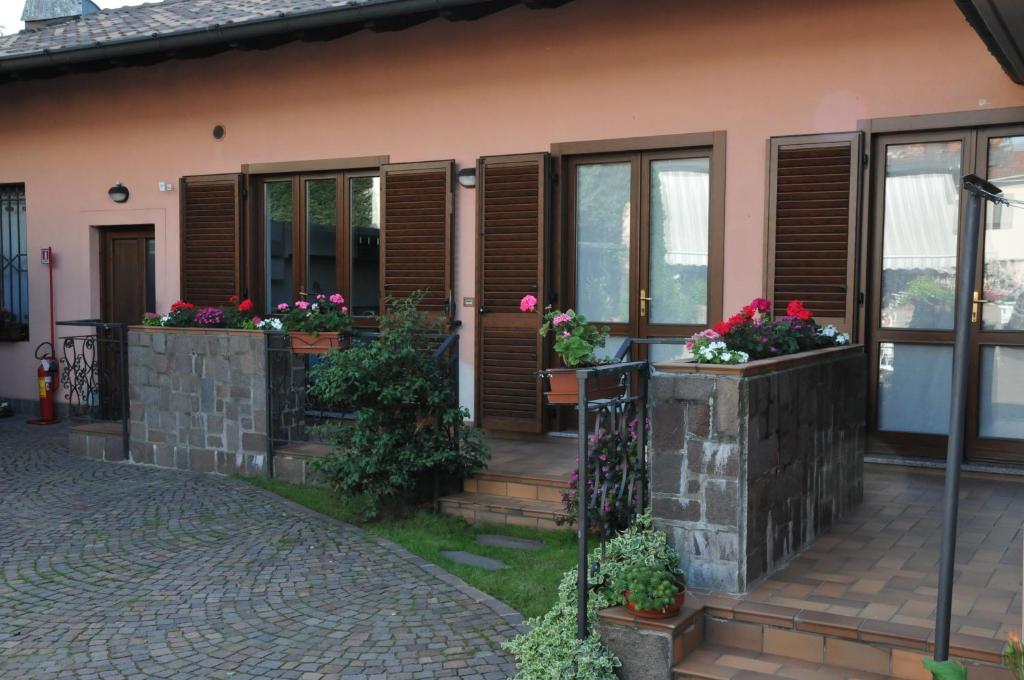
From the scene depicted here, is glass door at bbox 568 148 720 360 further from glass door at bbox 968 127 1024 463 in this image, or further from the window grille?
the window grille

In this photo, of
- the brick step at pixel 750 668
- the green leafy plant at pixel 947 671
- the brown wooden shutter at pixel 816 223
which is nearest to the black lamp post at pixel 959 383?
the green leafy plant at pixel 947 671

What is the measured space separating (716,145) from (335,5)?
333cm

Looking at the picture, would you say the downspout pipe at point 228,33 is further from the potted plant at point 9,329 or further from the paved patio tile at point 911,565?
the paved patio tile at point 911,565

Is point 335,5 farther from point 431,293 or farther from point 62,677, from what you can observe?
point 62,677

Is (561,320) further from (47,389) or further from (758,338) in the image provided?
(47,389)

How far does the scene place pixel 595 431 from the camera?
438 centimetres

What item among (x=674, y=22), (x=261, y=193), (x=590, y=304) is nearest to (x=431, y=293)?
(x=590, y=304)

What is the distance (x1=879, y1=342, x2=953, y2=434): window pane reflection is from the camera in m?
6.46

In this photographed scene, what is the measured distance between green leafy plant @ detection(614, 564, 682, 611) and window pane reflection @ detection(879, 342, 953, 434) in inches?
137

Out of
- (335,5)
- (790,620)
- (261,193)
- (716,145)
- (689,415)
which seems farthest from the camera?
(261,193)

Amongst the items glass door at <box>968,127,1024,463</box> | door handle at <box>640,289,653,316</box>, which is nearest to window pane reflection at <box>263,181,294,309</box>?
door handle at <box>640,289,653,316</box>

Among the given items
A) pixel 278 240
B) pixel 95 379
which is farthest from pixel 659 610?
pixel 95 379

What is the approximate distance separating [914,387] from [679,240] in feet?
6.62

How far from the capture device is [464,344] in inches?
317
